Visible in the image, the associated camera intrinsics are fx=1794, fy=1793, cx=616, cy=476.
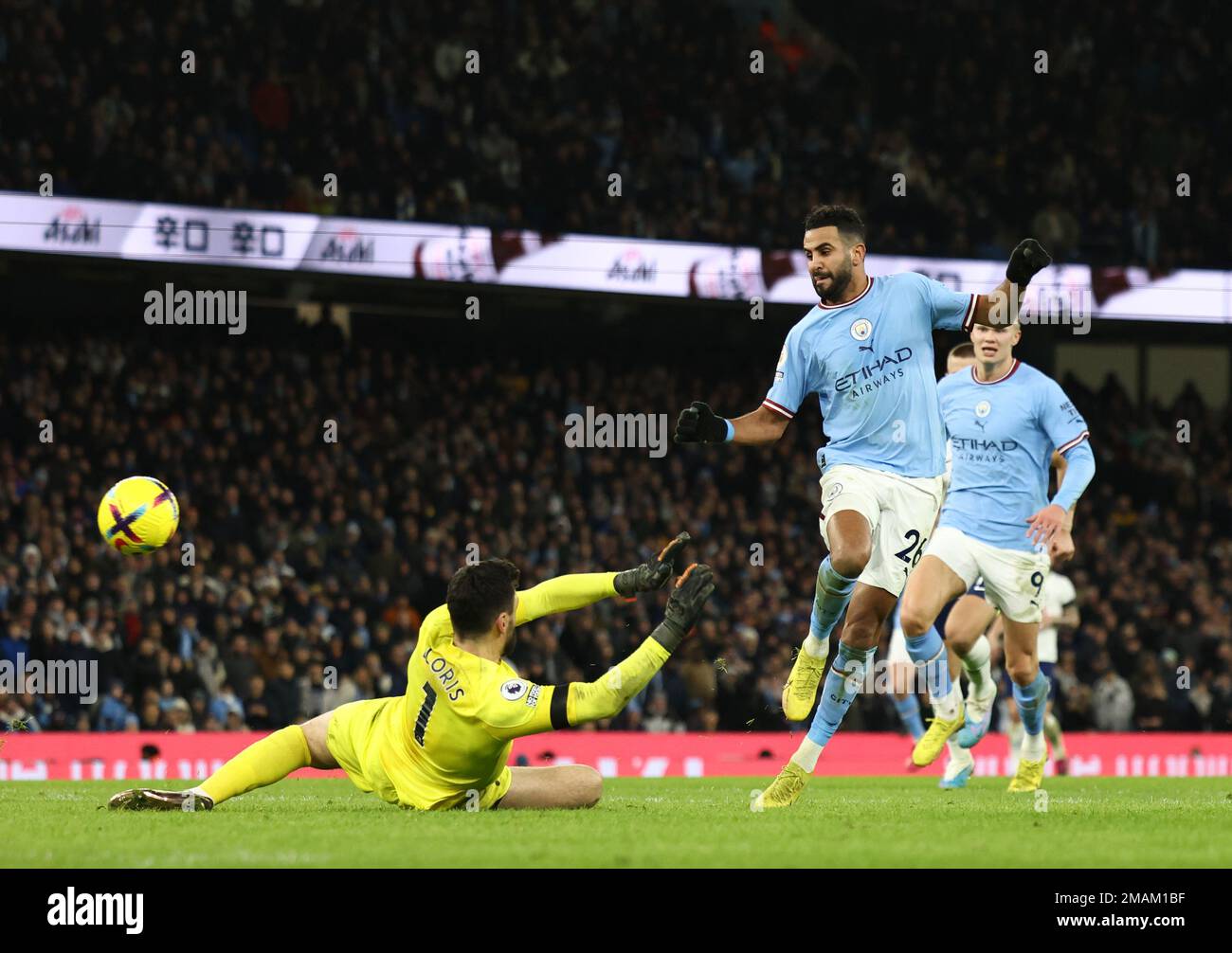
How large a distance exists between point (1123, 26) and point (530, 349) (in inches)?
448

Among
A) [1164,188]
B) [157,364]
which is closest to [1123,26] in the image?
[1164,188]

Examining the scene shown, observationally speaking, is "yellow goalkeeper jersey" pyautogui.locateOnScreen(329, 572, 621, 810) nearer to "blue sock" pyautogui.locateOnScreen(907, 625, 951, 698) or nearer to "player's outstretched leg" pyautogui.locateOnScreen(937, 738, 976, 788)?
"blue sock" pyautogui.locateOnScreen(907, 625, 951, 698)

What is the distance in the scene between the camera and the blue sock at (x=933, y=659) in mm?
11062

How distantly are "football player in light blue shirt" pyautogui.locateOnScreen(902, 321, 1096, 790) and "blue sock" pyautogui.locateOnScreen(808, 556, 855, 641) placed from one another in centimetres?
247

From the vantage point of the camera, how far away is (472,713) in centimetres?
779

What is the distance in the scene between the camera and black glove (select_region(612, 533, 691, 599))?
7.78 m

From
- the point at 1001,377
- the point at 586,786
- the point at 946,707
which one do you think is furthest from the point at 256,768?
the point at 1001,377

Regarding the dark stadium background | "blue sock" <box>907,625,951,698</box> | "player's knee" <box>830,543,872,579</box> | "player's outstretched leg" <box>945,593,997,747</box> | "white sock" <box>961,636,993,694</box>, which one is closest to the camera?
"player's knee" <box>830,543,872,579</box>

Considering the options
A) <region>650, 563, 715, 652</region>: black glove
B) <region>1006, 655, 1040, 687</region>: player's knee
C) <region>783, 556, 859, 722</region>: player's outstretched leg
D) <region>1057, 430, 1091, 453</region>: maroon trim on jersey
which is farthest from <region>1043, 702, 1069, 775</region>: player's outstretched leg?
<region>650, 563, 715, 652</region>: black glove

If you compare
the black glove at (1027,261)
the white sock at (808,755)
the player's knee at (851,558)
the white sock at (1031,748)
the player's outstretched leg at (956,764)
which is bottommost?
the player's outstretched leg at (956,764)

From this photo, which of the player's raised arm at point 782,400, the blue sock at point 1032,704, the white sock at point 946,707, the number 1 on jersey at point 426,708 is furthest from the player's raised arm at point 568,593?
the blue sock at point 1032,704

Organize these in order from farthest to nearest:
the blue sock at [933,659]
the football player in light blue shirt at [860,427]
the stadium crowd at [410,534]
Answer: the stadium crowd at [410,534]
the blue sock at [933,659]
the football player in light blue shirt at [860,427]

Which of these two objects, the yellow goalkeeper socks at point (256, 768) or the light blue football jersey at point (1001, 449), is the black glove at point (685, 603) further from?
the light blue football jersey at point (1001, 449)

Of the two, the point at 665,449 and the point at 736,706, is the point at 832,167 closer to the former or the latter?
the point at 665,449
